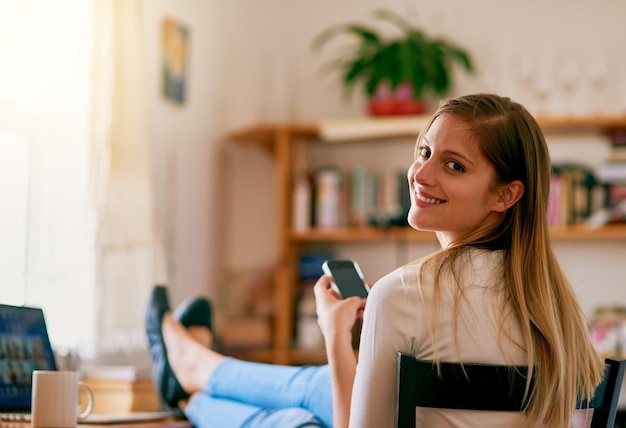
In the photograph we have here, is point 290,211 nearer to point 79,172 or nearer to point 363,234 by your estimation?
point 363,234

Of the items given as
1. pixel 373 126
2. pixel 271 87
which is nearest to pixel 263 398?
pixel 373 126

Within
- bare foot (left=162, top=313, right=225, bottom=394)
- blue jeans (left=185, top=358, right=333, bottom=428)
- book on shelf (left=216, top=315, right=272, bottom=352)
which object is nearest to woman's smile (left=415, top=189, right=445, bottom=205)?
blue jeans (left=185, top=358, right=333, bottom=428)

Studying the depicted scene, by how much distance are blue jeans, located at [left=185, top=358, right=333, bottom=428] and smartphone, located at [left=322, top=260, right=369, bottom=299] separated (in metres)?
0.23

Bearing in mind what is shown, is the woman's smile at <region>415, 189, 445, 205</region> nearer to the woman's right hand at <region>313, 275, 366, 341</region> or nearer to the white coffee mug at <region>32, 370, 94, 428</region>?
the woman's right hand at <region>313, 275, 366, 341</region>

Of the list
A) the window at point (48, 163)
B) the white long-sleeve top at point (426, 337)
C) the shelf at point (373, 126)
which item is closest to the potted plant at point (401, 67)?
the shelf at point (373, 126)

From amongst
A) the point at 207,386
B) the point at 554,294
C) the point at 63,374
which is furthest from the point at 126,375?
the point at 554,294

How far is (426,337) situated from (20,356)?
789 millimetres

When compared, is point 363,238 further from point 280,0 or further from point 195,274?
point 280,0

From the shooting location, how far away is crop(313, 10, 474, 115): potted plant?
3939mm

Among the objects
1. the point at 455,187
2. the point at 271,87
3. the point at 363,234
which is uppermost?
the point at 271,87

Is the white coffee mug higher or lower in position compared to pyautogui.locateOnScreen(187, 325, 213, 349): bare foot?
higher

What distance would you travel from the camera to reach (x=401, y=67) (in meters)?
3.92

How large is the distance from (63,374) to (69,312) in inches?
68.7

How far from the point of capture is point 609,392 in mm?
1432
